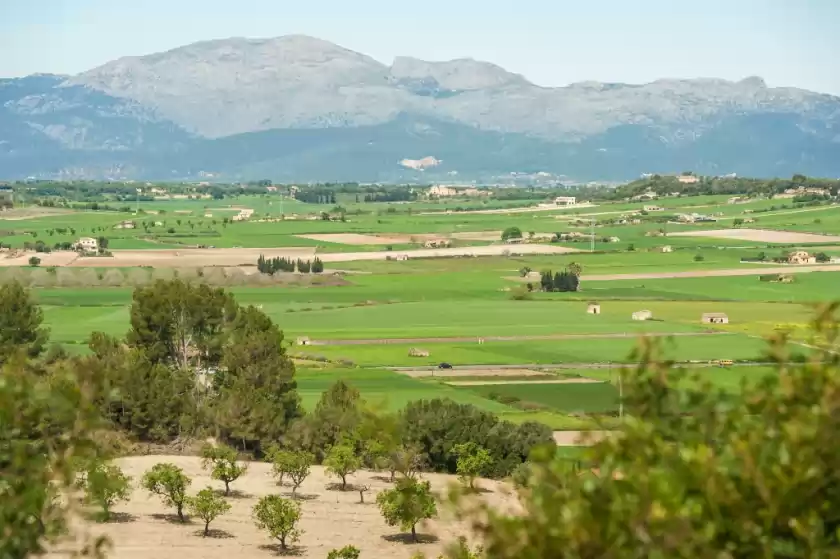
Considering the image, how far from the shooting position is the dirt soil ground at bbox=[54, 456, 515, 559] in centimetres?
→ 2536

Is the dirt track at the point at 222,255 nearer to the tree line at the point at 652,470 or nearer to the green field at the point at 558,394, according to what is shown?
the green field at the point at 558,394

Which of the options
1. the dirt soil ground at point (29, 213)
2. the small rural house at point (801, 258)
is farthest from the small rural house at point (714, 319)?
the dirt soil ground at point (29, 213)

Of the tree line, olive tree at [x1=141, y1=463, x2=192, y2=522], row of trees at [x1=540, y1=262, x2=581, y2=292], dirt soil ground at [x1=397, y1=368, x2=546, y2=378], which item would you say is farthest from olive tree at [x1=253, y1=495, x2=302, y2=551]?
row of trees at [x1=540, y1=262, x2=581, y2=292]

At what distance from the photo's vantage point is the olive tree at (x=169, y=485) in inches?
1092

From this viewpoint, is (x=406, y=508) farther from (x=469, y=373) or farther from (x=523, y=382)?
(x=469, y=373)

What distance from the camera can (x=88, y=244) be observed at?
3748 inches

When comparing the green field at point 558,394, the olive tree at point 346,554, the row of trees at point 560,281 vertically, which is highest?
the row of trees at point 560,281

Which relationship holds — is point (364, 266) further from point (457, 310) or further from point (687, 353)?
point (687, 353)

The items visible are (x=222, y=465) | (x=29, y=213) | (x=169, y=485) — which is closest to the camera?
(x=169, y=485)

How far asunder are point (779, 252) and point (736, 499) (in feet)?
284

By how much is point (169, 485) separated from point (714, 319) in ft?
117

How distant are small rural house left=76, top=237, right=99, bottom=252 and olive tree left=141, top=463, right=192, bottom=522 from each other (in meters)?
66.8

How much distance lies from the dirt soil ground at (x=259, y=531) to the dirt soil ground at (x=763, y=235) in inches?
2815

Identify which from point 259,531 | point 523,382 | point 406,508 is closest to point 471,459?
point 259,531
